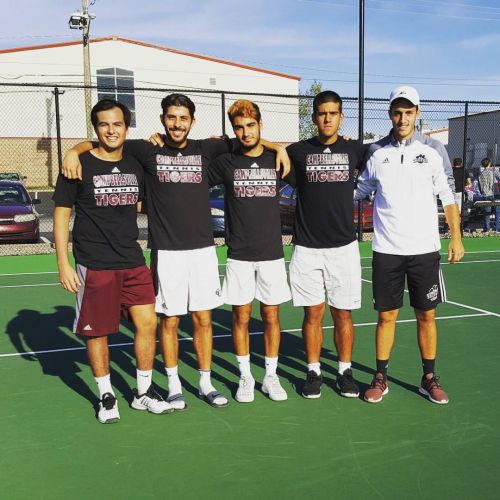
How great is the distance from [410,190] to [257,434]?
6.33 ft

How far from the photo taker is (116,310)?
4.14 meters

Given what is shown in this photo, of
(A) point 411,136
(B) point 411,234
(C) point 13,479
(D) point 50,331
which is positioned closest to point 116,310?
(C) point 13,479

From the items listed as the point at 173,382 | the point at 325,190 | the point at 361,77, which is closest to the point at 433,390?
the point at 325,190

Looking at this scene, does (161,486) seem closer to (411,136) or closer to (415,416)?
(415,416)

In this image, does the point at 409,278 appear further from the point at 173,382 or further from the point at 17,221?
the point at 17,221

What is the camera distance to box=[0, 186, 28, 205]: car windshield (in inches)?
523

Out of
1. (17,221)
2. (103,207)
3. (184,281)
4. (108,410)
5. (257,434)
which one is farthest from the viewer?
(17,221)

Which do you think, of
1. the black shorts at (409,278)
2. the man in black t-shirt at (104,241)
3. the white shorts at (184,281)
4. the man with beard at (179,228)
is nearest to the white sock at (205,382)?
the man with beard at (179,228)

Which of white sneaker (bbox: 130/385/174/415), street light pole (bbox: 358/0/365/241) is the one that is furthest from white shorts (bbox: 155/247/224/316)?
street light pole (bbox: 358/0/365/241)

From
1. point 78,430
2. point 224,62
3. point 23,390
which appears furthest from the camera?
point 224,62

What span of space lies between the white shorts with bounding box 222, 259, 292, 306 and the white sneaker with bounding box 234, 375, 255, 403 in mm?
576

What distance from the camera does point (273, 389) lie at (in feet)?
14.9

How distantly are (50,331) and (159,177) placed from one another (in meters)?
3.08

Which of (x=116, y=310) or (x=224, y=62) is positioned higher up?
(x=224, y=62)
